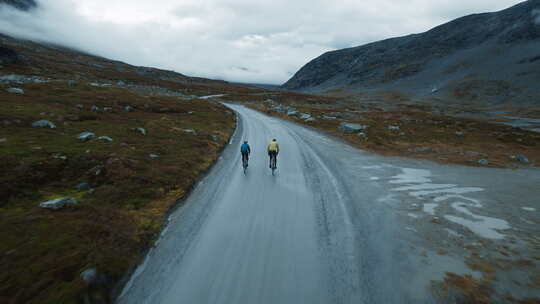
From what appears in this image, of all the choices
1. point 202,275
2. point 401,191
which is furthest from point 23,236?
point 401,191

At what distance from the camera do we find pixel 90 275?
18.7 ft

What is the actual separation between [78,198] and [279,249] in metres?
8.19

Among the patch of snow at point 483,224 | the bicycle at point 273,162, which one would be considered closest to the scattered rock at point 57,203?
the bicycle at point 273,162

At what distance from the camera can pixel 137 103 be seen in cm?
4050

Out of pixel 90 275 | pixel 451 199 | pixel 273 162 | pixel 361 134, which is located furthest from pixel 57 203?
pixel 361 134

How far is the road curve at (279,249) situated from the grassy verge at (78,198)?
3.08 feet

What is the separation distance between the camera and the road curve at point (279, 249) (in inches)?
225

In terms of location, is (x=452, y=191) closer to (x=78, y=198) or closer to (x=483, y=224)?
(x=483, y=224)

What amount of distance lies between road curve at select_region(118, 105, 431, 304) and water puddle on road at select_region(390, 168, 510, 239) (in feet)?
5.16

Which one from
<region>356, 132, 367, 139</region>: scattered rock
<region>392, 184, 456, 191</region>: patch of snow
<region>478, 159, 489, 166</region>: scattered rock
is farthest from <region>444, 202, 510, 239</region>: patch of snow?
<region>356, 132, 367, 139</region>: scattered rock

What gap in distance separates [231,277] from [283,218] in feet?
11.8

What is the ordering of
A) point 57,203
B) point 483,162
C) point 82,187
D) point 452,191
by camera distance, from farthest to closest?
1. point 483,162
2. point 452,191
3. point 82,187
4. point 57,203

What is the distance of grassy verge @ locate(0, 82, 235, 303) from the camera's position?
18.7ft

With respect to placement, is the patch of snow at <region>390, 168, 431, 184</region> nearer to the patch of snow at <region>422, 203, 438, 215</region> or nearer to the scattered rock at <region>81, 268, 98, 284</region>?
the patch of snow at <region>422, 203, 438, 215</region>
